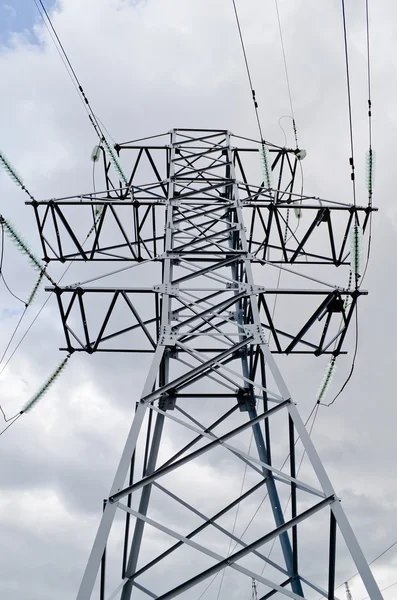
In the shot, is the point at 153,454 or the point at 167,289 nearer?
the point at 153,454

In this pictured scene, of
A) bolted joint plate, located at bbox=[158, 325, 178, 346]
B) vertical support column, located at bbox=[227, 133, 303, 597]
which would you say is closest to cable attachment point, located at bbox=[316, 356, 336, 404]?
vertical support column, located at bbox=[227, 133, 303, 597]

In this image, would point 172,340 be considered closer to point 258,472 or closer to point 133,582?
point 258,472

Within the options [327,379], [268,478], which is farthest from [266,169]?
[268,478]

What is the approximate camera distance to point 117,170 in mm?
13789

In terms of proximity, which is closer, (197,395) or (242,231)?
(197,395)

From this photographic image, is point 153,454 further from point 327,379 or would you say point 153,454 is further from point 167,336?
point 327,379

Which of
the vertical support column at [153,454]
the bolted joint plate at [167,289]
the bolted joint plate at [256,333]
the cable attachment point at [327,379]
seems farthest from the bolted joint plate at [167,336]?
the cable attachment point at [327,379]

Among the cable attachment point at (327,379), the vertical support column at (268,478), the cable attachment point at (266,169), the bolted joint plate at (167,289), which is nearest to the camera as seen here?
Result: the vertical support column at (268,478)

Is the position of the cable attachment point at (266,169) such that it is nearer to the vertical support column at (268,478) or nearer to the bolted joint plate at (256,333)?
the vertical support column at (268,478)

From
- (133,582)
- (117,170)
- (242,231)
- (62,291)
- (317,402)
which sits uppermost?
(117,170)

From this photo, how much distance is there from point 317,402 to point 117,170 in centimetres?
745

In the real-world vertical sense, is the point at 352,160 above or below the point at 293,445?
above

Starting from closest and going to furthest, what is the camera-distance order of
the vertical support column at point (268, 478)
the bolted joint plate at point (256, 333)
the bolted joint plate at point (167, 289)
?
the vertical support column at point (268, 478) < the bolted joint plate at point (256, 333) < the bolted joint plate at point (167, 289)

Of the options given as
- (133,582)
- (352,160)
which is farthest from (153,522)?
(352,160)
